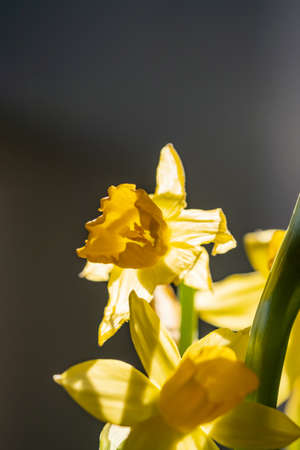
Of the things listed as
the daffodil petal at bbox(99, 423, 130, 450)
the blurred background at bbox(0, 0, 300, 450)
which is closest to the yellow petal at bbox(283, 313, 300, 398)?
the daffodil petal at bbox(99, 423, 130, 450)

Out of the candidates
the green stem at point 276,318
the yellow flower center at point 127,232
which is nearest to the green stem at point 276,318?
the green stem at point 276,318

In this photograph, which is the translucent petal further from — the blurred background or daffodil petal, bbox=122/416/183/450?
the blurred background

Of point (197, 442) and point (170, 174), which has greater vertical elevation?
point (170, 174)

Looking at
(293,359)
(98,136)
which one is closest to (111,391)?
(293,359)

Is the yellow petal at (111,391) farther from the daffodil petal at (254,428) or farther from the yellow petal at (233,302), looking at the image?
the yellow petal at (233,302)

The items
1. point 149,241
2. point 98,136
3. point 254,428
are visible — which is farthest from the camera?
point 98,136

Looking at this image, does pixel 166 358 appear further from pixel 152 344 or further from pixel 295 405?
pixel 295 405

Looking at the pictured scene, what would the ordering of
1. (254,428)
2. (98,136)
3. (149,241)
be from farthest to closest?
(98,136)
(149,241)
(254,428)

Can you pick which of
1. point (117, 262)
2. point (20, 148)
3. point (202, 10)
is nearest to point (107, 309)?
point (117, 262)

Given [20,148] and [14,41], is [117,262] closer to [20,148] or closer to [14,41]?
[20,148]
